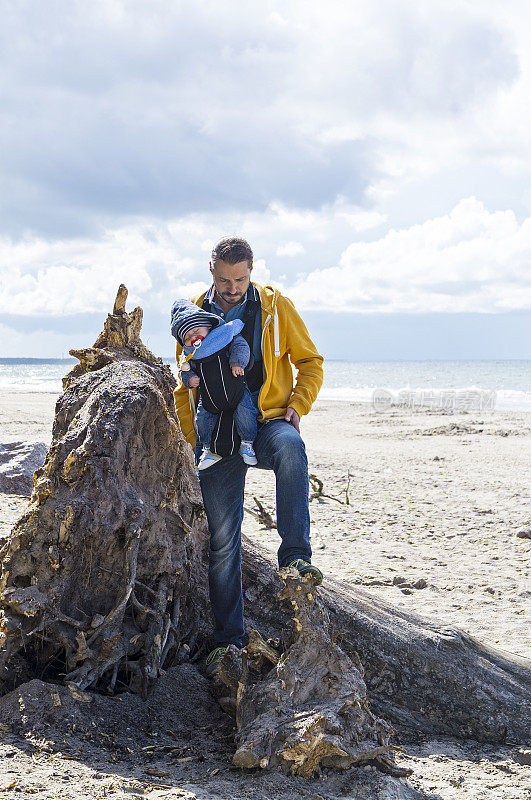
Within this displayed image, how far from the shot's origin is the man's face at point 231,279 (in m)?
3.46

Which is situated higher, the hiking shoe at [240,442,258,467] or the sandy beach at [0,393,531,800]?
the hiking shoe at [240,442,258,467]

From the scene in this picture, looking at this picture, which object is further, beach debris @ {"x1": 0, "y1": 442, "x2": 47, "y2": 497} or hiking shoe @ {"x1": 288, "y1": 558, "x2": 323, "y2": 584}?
beach debris @ {"x1": 0, "y1": 442, "x2": 47, "y2": 497}

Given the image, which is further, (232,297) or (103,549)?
(232,297)

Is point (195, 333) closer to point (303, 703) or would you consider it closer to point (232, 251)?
point (232, 251)

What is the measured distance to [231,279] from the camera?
3.50 m

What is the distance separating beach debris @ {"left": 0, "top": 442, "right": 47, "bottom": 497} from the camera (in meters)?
8.02

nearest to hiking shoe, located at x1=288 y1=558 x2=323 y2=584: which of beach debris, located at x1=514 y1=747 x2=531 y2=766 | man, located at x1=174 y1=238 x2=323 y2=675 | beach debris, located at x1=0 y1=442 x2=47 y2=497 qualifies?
A: man, located at x1=174 y1=238 x2=323 y2=675

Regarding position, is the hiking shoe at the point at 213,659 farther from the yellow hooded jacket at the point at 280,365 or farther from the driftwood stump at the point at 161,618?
the yellow hooded jacket at the point at 280,365

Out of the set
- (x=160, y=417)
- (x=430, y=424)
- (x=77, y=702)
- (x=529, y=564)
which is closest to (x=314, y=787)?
(x=77, y=702)

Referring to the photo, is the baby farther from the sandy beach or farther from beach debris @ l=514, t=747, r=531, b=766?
beach debris @ l=514, t=747, r=531, b=766

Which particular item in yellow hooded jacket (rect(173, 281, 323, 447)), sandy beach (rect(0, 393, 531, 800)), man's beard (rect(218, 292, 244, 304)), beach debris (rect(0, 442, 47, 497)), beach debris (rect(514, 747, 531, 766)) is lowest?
beach debris (rect(514, 747, 531, 766))

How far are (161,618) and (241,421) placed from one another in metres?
1.07

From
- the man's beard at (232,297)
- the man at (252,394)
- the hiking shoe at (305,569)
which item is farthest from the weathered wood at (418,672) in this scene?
the man's beard at (232,297)

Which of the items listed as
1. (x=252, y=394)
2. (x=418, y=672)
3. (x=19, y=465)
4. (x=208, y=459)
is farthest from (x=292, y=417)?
(x=19, y=465)
